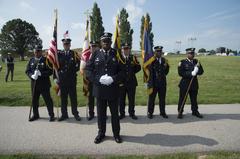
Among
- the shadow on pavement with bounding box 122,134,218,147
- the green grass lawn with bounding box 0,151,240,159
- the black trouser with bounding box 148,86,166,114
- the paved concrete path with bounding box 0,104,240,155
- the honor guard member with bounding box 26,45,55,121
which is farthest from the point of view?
the black trouser with bounding box 148,86,166,114

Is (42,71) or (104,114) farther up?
(42,71)

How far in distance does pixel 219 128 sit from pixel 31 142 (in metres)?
4.46

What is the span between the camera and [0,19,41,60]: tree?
6103cm

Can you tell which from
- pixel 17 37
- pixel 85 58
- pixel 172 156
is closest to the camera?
pixel 172 156

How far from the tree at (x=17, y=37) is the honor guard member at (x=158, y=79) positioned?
5861 cm

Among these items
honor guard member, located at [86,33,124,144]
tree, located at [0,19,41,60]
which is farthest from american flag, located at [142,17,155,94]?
tree, located at [0,19,41,60]

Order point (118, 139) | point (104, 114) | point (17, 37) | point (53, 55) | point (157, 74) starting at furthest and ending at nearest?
point (17, 37) → point (157, 74) → point (53, 55) → point (104, 114) → point (118, 139)

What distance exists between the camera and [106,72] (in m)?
5.70

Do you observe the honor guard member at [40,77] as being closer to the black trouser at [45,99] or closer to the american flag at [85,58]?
the black trouser at [45,99]

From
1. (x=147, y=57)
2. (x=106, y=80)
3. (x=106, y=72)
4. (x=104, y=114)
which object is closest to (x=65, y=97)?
(x=104, y=114)

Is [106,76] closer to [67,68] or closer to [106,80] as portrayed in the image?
[106,80]

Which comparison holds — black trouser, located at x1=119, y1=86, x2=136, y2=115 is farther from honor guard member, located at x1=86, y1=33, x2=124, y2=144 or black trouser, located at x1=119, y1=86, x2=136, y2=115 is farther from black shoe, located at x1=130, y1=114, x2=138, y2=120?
honor guard member, located at x1=86, y1=33, x2=124, y2=144

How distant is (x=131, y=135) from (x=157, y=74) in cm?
228

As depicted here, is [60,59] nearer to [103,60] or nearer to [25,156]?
[103,60]
